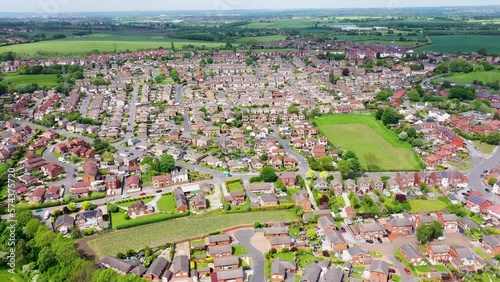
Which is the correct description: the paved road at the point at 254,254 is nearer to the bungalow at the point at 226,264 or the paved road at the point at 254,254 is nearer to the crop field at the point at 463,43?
the bungalow at the point at 226,264

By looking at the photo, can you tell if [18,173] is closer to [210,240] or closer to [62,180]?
[62,180]

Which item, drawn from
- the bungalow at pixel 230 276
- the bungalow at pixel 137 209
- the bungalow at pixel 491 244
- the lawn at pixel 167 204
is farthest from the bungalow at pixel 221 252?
the bungalow at pixel 491 244

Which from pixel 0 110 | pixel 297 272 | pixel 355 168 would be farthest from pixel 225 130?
pixel 0 110

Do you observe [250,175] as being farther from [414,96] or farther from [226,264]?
[414,96]

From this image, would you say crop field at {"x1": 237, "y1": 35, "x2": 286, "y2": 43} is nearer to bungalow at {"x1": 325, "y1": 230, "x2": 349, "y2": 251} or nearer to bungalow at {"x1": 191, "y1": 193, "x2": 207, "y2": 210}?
bungalow at {"x1": 191, "y1": 193, "x2": 207, "y2": 210}

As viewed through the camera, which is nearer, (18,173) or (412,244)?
(412,244)

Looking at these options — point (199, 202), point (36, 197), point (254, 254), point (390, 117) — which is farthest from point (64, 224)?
point (390, 117)
